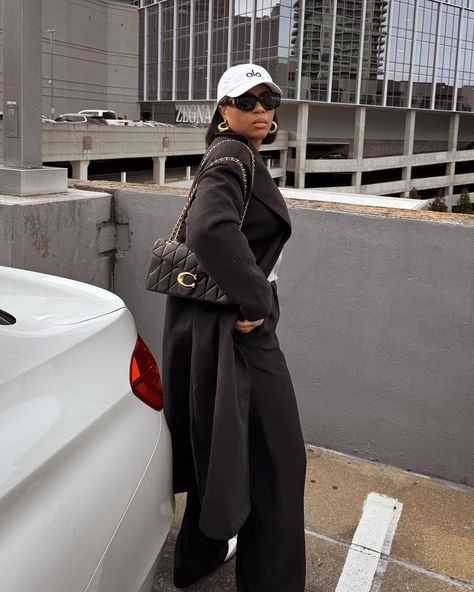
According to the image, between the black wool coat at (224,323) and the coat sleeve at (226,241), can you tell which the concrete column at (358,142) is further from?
the coat sleeve at (226,241)

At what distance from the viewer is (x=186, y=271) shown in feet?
6.48

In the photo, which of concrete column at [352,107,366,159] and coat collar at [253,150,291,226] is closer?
coat collar at [253,150,291,226]

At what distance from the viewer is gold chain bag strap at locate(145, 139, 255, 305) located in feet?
6.32

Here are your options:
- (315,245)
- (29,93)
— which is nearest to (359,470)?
(315,245)

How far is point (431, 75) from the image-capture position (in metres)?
63.8

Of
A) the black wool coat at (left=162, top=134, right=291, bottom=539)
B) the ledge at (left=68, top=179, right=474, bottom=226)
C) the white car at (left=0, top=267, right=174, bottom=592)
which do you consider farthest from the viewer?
the ledge at (left=68, top=179, right=474, bottom=226)

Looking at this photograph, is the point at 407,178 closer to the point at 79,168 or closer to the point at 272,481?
the point at 79,168

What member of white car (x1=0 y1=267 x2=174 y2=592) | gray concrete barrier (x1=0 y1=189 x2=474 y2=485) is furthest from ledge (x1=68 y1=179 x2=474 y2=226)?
white car (x1=0 y1=267 x2=174 y2=592)

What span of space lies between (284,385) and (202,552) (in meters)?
0.71

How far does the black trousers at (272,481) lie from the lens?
2059 millimetres

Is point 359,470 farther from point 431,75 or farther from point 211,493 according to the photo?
point 431,75

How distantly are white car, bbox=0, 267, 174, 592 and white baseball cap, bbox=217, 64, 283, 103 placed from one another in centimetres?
74

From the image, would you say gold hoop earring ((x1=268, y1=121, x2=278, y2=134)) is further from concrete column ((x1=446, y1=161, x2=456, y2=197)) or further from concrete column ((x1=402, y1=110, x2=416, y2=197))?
concrete column ((x1=446, y1=161, x2=456, y2=197))

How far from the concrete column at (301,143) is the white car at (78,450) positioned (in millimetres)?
56354
